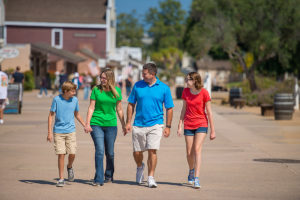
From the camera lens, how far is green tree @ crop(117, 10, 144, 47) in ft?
464

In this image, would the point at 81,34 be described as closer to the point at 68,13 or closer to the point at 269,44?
the point at 68,13

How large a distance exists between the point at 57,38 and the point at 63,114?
61.7 meters

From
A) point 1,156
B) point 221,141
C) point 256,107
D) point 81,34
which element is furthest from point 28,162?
point 81,34

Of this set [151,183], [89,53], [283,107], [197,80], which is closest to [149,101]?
[197,80]

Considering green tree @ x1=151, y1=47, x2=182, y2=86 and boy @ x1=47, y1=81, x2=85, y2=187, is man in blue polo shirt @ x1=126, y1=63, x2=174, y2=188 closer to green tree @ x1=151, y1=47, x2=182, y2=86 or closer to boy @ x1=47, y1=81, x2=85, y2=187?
boy @ x1=47, y1=81, x2=85, y2=187

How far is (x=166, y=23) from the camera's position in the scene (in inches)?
5645

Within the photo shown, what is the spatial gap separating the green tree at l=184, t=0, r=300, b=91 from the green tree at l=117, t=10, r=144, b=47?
99906mm

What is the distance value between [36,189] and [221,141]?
7142 millimetres

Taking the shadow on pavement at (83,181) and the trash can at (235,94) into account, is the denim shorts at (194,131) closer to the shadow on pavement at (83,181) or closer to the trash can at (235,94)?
the shadow on pavement at (83,181)

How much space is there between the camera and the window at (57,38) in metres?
68.8

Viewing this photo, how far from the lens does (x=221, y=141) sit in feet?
47.3

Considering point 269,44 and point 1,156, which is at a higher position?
point 269,44

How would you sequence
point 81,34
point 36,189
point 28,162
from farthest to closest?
1. point 81,34
2. point 28,162
3. point 36,189

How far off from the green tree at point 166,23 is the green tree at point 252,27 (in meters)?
95.1
